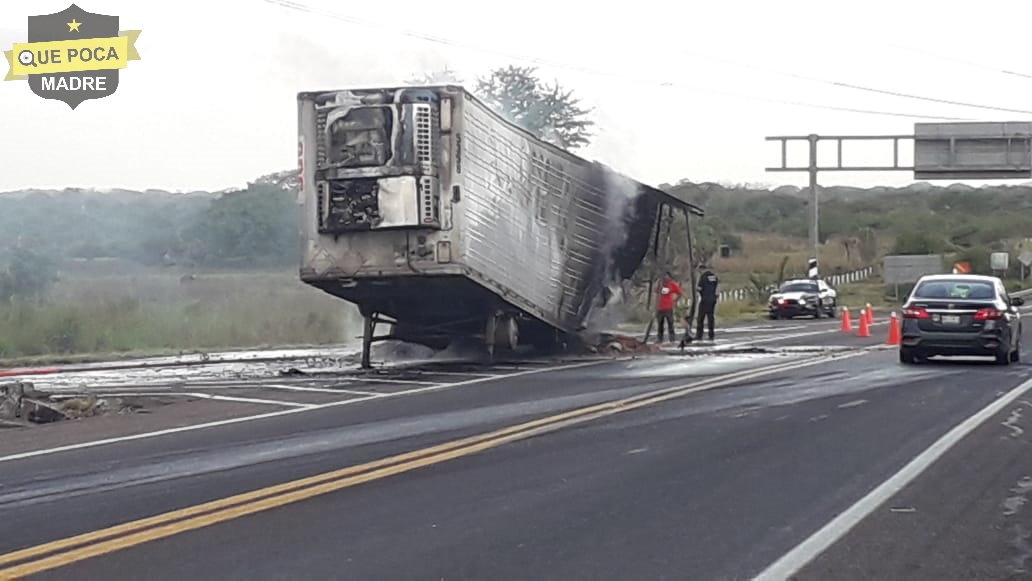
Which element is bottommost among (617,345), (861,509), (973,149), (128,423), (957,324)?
(861,509)

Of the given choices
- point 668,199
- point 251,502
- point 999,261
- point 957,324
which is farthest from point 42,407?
point 999,261

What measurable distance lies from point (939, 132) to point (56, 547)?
46.4 metres

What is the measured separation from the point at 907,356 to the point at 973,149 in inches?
1215

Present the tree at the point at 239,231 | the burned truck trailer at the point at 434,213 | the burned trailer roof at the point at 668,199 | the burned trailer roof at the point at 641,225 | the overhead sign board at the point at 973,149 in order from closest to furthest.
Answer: the burned truck trailer at the point at 434,213
the burned trailer roof at the point at 668,199
the burned trailer roof at the point at 641,225
the tree at the point at 239,231
the overhead sign board at the point at 973,149

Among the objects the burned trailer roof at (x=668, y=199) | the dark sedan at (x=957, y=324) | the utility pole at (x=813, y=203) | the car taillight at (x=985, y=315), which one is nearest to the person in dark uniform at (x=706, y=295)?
the burned trailer roof at (x=668, y=199)

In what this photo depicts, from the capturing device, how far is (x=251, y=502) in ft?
31.4

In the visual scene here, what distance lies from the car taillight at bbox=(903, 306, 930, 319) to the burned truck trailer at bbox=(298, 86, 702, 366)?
→ 18.1ft

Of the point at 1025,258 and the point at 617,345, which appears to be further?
the point at 1025,258

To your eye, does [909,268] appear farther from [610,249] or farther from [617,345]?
[610,249]

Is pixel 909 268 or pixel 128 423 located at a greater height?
pixel 909 268

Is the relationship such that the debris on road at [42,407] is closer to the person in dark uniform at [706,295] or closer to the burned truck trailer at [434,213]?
the burned truck trailer at [434,213]

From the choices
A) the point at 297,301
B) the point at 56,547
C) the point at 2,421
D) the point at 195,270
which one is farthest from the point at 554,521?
the point at 195,270

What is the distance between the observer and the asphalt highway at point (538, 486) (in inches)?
311

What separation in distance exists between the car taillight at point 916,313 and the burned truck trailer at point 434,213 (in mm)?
5513
